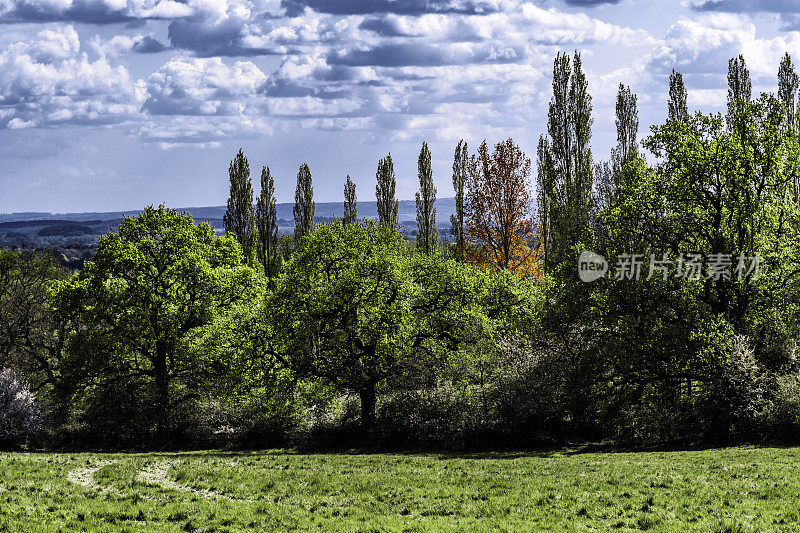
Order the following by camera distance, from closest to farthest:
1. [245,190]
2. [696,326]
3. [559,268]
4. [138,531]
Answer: [138,531]
[696,326]
[559,268]
[245,190]

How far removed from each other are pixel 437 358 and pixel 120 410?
18.2 m

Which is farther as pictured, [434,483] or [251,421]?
[251,421]

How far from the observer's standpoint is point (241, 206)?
263ft

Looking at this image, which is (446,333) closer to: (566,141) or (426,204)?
(566,141)

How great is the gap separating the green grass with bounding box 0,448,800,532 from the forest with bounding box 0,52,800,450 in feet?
21.6

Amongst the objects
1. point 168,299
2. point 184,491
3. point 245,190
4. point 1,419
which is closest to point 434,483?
point 184,491

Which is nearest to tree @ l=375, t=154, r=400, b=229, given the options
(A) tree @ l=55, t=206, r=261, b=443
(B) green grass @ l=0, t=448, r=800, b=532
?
(A) tree @ l=55, t=206, r=261, b=443

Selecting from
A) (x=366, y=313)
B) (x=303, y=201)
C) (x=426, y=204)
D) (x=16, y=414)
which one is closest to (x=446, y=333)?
(x=366, y=313)

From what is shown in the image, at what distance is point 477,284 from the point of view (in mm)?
41188

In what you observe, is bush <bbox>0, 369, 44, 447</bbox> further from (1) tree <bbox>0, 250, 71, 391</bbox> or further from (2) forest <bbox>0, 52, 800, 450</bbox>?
(1) tree <bbox>0, 250, 71, 391</bbox>

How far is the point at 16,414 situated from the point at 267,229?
45.2 m

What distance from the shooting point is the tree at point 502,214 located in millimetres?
59844

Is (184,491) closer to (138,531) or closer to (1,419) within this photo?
(138,531)

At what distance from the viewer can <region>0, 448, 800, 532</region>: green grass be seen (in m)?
16.4
